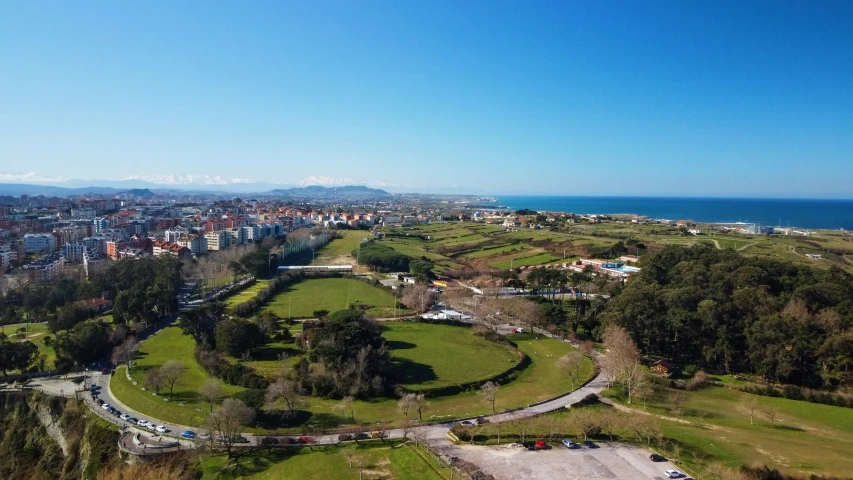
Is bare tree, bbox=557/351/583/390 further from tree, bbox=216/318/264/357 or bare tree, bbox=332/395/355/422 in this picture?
tree, bbox=216/318/264/357

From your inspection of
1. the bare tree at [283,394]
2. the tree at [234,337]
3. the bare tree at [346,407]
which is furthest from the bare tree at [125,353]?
the bare tree at [346,407]

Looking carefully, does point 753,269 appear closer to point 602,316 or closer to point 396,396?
point 602,316

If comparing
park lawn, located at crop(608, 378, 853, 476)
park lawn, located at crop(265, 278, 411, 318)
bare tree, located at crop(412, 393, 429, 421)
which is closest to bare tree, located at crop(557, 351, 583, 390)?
park lawn, located at crop(608, 378, 853, 476)

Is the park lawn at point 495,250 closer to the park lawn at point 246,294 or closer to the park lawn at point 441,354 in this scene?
the park lawn at point 246,294

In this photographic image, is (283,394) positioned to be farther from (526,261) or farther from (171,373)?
(526,261)

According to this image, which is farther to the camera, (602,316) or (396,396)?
(602,316)

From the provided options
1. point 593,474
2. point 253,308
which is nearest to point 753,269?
point 593,474

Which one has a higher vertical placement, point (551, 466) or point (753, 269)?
point (753, 269)
